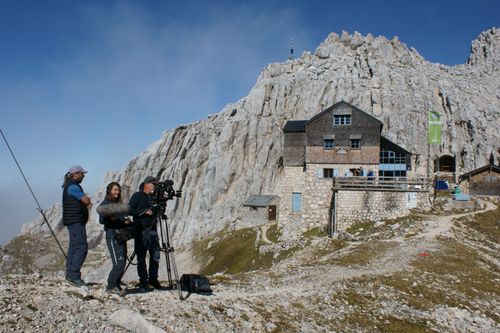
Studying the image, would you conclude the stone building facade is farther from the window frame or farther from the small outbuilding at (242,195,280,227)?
the small outbuilding at (242,195,280,227)

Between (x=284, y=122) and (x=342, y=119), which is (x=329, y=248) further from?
(x=284, y=122)

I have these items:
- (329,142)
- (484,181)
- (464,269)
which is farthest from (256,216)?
(464,269)

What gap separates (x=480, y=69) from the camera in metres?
145

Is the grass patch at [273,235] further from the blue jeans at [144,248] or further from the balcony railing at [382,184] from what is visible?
the blue jeans at [144,248]

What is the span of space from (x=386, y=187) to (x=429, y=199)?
14.5 feet

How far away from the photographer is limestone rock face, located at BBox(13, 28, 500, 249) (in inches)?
4075

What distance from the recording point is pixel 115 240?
11312 millimetres

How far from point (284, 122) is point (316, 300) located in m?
105

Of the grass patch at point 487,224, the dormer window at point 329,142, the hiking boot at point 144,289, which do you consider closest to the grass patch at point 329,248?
the grass patch at point 487,224

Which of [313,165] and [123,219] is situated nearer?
[123,219]

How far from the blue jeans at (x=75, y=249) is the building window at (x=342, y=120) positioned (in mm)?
40512

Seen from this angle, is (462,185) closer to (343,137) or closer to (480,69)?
(343,137)

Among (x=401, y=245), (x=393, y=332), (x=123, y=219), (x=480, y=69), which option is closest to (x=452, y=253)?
(x=401, y=245)

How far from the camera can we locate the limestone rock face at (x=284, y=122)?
103500mm
